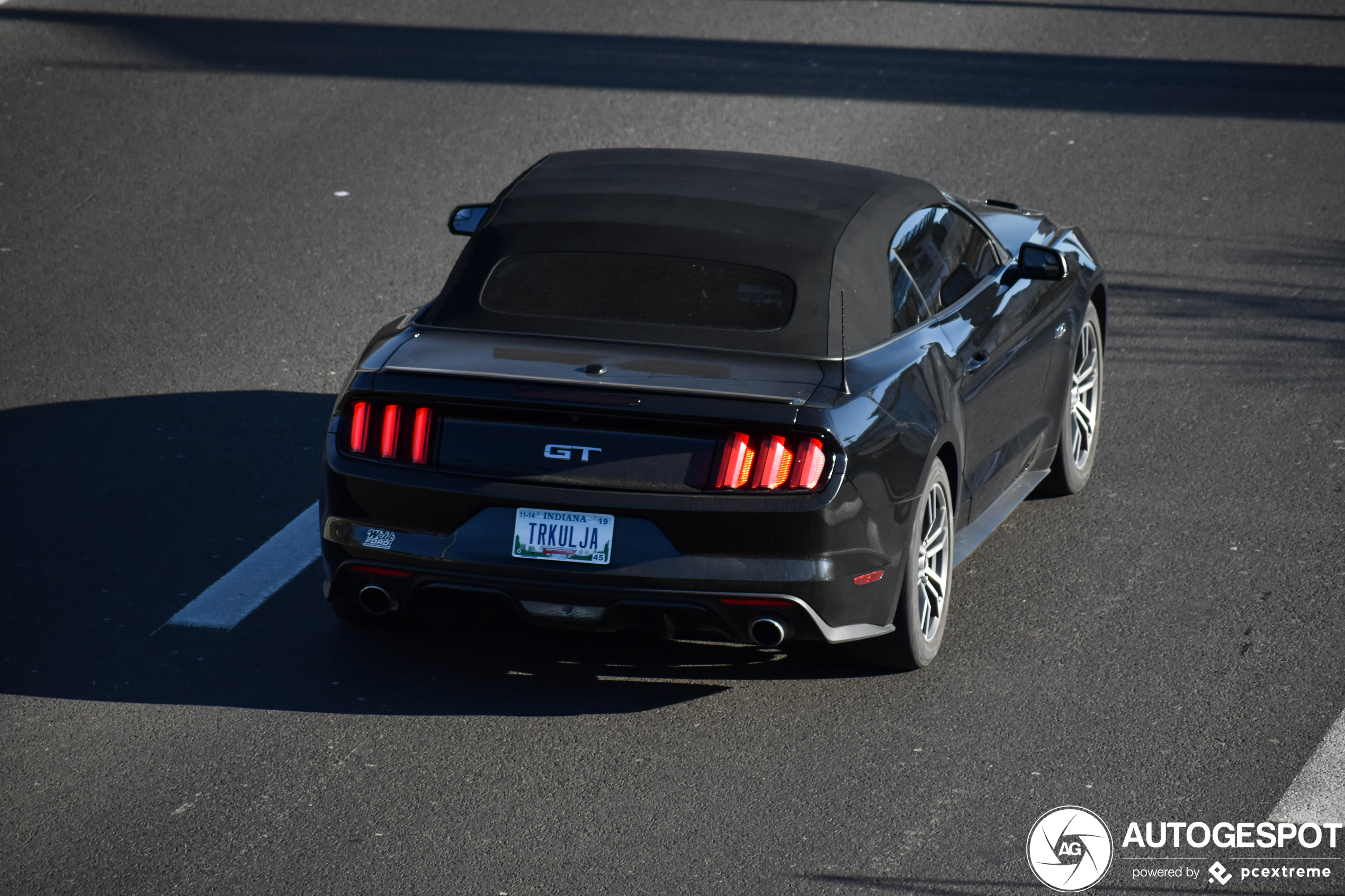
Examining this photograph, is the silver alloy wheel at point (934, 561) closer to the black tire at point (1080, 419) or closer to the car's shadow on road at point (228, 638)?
the car's shadow on road at point (228, 638)

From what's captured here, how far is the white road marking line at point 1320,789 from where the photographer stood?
4672mm

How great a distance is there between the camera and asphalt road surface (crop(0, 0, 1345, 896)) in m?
4.62

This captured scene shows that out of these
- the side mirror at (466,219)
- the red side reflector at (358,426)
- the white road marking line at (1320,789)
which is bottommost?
the white road marking line at (1320,789)

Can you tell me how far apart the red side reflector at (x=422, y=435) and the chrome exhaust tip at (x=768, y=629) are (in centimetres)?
116

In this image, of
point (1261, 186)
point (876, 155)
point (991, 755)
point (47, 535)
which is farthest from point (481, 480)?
point (1261, 186)

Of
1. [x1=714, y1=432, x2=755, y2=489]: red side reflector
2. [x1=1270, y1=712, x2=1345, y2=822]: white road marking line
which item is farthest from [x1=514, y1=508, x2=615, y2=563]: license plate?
[x1=1270, y1=712, x2=1345, y2=822]: white road marking line

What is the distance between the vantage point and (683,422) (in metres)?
4.87

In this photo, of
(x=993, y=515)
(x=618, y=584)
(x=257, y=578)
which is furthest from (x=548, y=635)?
(x=993, y=515)

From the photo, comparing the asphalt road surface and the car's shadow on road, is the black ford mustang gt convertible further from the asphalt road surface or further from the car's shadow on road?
the asphalt road surface

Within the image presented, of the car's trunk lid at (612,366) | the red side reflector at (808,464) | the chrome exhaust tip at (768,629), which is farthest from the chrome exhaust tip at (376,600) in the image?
the red side reflector at (808,464)

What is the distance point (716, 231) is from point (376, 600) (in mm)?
1741

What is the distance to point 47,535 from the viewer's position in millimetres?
6531

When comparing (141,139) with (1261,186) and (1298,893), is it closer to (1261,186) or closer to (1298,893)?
(1261,186)

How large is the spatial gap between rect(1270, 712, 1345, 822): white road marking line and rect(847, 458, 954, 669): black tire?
4.17ft
